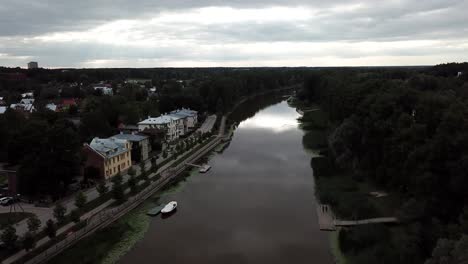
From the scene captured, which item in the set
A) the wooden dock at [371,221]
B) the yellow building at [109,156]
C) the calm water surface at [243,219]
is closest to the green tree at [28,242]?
the calm water surface at [243,219]

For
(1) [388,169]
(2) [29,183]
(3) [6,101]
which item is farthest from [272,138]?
(3) [6,101]

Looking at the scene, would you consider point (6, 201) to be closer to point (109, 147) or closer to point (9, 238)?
point (9, 238)

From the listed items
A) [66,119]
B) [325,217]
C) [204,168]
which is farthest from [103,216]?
[66,119]

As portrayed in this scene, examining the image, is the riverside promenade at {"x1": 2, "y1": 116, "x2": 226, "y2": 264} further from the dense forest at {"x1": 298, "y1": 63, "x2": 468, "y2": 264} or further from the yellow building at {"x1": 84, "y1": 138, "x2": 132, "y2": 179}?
the dense forest at {"x1": 298, "y1": 63, "x2": 468, "y2": 264}

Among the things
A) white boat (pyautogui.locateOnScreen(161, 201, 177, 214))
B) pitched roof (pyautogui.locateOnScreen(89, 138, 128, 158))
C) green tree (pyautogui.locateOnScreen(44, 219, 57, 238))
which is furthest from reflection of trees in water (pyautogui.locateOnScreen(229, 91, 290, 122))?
green tree (pyautogui.locateOnScreen(44, 219, 57, 238))

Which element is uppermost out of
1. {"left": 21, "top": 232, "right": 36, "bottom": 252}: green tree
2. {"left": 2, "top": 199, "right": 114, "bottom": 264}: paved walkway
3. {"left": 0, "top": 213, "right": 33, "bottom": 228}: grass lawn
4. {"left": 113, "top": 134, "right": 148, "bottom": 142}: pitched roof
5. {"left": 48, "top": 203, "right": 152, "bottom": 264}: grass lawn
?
{"left": 113, "top": 134, "right": 148, "bottom": 142}: pitched roof

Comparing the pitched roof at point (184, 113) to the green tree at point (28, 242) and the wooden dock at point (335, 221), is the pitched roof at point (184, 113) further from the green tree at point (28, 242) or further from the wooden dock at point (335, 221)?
the green tree at point (28, 242)
